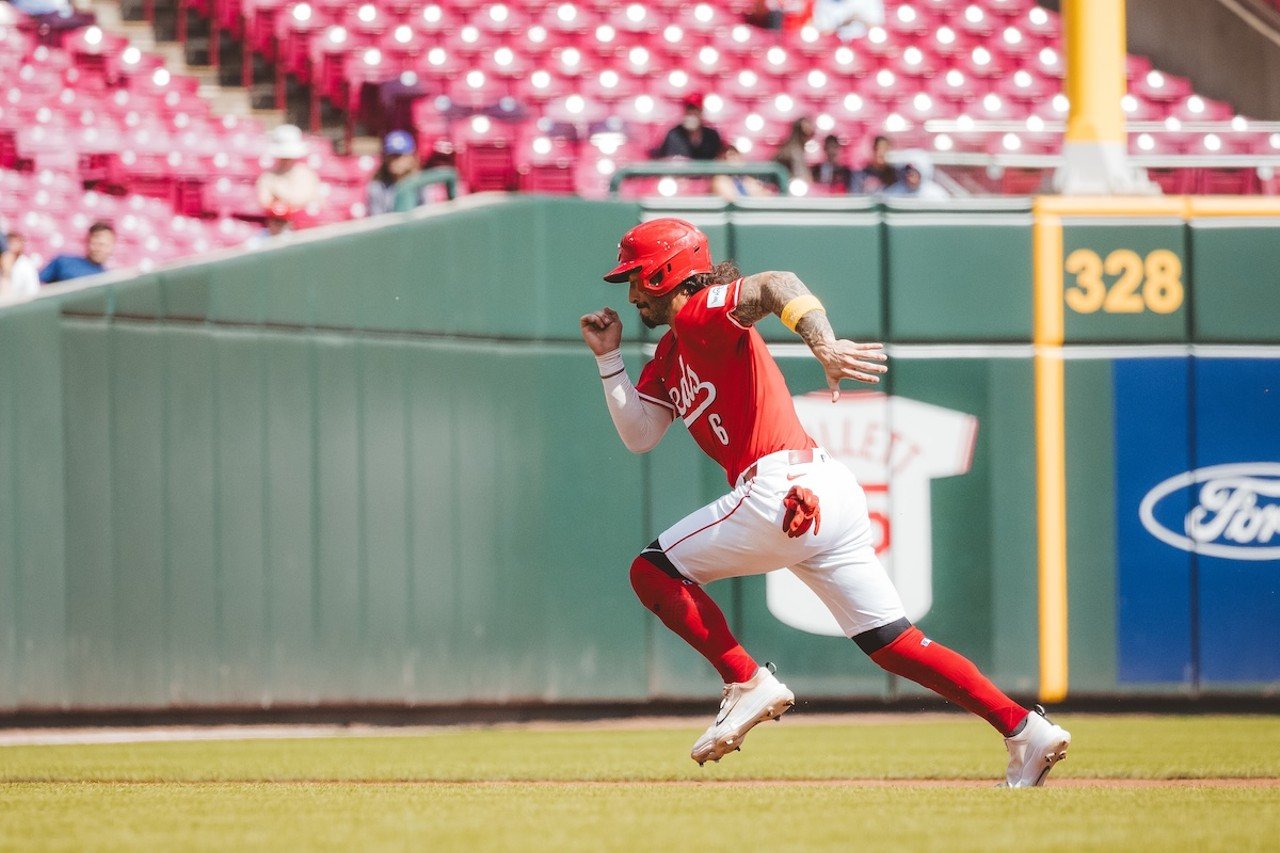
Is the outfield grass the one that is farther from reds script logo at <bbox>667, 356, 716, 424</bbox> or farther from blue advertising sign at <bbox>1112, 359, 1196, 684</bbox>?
reds script logo at <bbox>667, 356, 716, 424</bbox>

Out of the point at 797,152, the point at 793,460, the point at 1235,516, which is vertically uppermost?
the point at 797,152

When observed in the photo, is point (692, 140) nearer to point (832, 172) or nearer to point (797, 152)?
point (797, 152)

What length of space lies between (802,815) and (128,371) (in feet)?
14.9

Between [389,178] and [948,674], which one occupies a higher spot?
[389,178]

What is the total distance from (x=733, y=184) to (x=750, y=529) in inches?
181

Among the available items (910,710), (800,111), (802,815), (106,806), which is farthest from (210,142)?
(802,815)

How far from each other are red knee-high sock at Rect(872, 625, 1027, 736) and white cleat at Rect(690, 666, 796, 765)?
351 millimetres

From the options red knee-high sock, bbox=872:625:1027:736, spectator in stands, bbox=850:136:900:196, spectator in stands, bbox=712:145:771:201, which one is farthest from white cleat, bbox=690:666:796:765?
spectator in stands, bbox=850:136:900:196

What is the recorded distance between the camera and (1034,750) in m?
4.91

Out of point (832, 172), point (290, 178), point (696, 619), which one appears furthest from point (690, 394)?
point (832, 172)

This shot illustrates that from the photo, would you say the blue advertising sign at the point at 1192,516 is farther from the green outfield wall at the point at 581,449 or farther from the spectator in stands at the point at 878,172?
the spectator in stands at the point at 878,172

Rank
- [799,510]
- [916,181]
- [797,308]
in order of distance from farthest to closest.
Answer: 1. [916,181]
2. [799,510]
3. [797,308]

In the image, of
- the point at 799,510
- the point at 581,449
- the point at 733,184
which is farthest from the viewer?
the point at 733,184

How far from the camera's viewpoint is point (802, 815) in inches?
169
